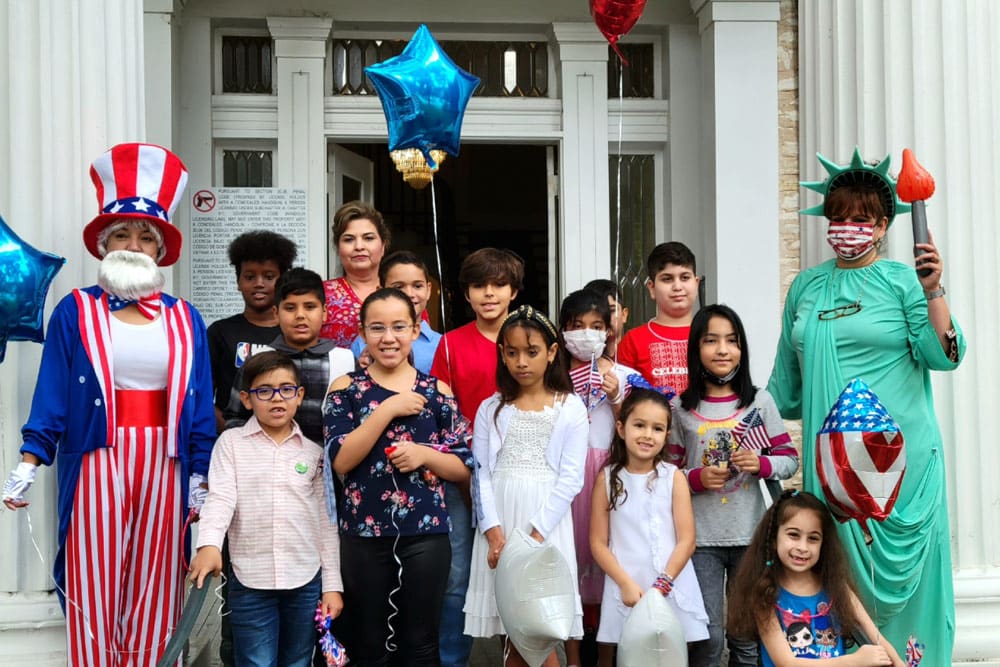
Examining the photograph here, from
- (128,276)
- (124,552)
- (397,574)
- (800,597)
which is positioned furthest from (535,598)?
(128,276)

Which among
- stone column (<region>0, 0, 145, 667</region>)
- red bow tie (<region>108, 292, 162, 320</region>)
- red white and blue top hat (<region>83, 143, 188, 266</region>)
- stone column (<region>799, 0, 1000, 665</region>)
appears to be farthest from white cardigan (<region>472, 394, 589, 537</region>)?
stone column (<region>799, 0, 1000, 665</region>)

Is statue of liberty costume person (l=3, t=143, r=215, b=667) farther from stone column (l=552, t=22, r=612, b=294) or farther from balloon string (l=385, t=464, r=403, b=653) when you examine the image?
stone column (l=552, t=22, r=612, b=294)

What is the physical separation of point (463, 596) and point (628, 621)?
756 millimetres

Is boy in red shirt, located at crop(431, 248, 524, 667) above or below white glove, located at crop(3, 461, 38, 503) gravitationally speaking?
above

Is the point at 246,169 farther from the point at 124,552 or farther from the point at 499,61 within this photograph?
the point at 124,552

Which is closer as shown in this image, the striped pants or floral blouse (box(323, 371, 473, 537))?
floral blouse (box(323, 371, 473, 537))

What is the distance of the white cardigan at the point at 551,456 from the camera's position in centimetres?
415

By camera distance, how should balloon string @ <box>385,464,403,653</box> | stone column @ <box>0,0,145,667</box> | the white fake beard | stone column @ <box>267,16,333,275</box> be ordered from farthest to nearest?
stone column @ <box>267,16,333,275</box> < stone column @ <box>0,0,145,667</box> < the white fake beard < balloon string @ <box>385,464,403,653</box>

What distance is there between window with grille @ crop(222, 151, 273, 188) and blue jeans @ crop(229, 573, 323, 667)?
3252 millimetres

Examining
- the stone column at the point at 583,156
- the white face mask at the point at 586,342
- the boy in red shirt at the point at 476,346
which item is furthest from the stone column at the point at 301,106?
the white face mask at the point at 586,342

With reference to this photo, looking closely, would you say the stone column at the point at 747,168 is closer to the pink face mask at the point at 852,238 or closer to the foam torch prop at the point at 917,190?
the pink face mask at the point at 852,238

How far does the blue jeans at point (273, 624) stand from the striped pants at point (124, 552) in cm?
31

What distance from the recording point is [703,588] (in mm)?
4328

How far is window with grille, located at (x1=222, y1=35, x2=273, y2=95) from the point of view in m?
6.94
